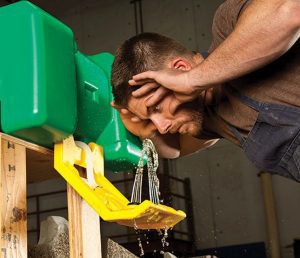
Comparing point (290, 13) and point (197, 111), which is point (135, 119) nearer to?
point (197, 111)

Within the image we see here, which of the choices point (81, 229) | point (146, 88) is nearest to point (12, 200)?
point (81, 229)

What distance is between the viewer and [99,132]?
1565 millimetres

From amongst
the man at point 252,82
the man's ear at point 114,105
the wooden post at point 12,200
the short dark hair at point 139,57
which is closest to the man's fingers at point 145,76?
the man at point 252,82

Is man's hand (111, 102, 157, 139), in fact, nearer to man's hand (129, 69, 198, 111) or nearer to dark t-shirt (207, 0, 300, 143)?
man's hand (129, 69, 198, 111)

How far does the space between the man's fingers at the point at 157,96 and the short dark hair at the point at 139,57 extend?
0.25ft

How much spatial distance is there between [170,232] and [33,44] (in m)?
4.17

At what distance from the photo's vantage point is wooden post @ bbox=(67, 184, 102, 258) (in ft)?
4.33

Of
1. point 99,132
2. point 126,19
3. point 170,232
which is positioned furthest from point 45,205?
point 99,132

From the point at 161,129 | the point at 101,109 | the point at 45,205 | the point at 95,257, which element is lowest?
the point at 95,257

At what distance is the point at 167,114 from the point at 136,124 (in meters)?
0.16

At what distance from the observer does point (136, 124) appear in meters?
1.54

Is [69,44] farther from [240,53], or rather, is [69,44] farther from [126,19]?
[126,19]

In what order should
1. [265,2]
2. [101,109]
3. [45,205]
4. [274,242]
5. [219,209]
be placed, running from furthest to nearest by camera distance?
[45,205], [219,209], [274,242], [101,109], [265,2]

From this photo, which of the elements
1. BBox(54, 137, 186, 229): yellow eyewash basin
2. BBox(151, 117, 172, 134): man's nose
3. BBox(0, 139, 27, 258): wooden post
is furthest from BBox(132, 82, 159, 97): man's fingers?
BBox(0, 139, 27, 258): wooden post
